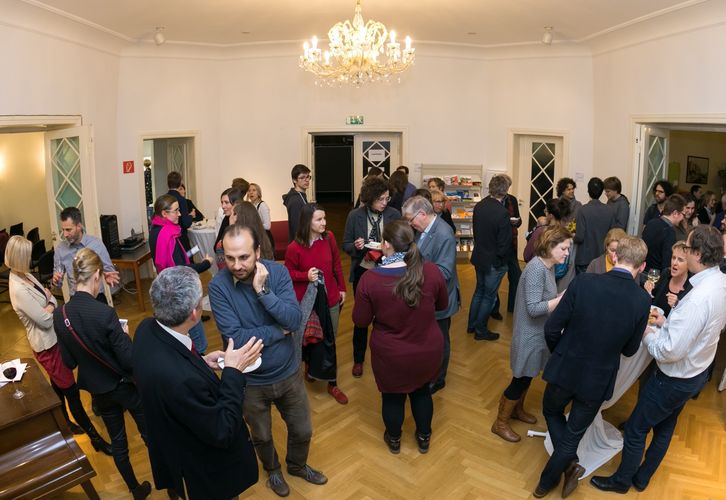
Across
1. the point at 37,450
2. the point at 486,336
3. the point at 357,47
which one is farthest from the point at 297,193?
the point at 37,450

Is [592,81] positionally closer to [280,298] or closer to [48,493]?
[280,298]

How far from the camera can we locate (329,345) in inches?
174

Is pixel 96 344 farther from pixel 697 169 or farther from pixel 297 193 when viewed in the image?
pixel 697 169

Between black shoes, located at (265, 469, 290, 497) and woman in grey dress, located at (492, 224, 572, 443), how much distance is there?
67.0 inches

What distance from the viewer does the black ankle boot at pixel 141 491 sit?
3459 millimetres

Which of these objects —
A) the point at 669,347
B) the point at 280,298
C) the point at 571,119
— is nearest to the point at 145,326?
the point at 280,298

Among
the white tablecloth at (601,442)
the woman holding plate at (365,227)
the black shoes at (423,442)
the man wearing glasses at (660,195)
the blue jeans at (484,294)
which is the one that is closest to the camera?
the white tablecloth at (601,442)

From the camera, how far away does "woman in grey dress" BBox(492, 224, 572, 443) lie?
352cm

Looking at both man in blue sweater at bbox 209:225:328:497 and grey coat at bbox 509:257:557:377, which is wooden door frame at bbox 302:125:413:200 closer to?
grey coat at bbox 509:257:557:377

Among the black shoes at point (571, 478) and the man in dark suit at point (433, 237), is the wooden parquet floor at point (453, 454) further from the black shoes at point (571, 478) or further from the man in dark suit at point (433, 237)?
the man in dark suit at point (433, 237)

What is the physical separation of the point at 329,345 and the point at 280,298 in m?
1.54

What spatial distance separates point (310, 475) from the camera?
3.63m

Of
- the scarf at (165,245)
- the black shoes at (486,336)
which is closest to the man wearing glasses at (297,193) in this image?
the scarf at (165,245)

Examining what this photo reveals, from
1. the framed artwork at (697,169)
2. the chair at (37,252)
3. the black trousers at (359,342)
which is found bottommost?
the black trousers at (359,342)
